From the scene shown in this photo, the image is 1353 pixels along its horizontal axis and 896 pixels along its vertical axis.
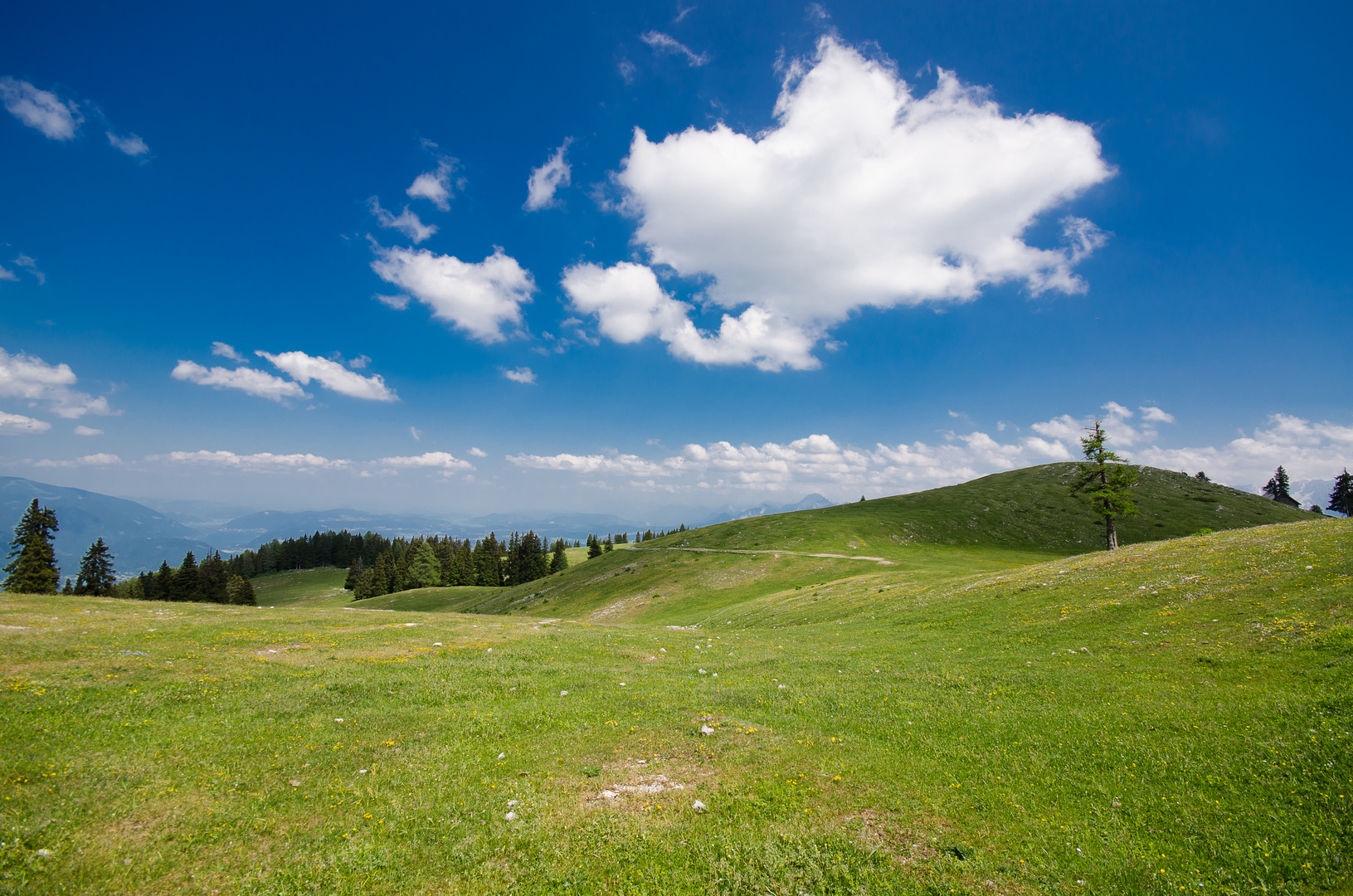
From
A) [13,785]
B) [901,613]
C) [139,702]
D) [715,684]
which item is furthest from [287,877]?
[901,613]

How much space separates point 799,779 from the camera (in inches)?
431

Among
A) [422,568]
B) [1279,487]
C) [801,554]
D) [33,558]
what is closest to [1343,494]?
[1279,487]

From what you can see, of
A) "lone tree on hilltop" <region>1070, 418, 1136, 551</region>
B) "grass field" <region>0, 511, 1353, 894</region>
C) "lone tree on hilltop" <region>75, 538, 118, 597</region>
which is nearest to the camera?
"grass field" <region>0, 511, 1353, 894</region>

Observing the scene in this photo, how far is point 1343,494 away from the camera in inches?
3912

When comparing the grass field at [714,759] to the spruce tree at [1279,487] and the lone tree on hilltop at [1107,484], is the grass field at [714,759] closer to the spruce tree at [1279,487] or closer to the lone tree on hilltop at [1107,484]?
the lone tree on hilltop at [1107,484]

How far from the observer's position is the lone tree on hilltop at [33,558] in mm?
61688

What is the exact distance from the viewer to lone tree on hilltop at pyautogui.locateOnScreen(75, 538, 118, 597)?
79.9 meters

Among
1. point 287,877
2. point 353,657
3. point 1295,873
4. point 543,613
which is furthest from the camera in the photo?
point 543,613

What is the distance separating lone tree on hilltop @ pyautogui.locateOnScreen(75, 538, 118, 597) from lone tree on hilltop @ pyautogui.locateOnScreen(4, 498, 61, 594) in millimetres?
16099

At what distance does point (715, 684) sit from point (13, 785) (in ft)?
55.2

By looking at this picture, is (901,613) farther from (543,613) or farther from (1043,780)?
(543,613)

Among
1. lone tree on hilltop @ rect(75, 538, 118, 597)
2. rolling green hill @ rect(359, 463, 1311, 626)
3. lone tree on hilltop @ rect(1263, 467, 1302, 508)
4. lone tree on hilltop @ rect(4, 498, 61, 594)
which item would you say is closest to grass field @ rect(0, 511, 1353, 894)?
rolling green hill @ rect(359, 463, 1311, 626)

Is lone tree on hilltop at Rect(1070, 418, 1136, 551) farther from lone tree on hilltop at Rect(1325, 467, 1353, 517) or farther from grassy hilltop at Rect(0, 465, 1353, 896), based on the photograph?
lone tree on hilltop at Rect(1325, 467, 1353, 517)

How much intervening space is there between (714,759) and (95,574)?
388 feet
